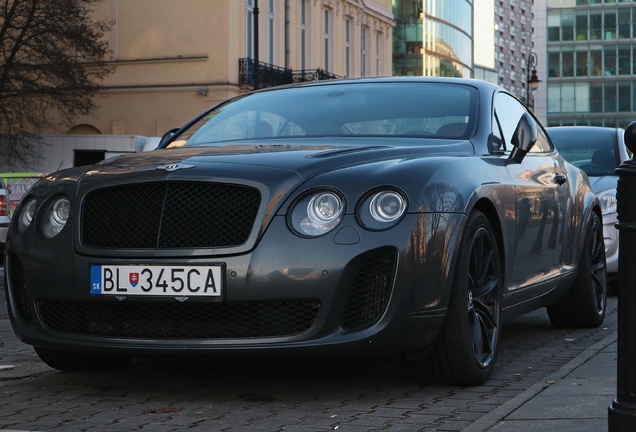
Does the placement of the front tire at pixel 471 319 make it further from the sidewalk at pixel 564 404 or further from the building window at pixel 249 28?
the building window at pixel 249 28

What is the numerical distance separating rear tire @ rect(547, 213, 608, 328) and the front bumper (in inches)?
115

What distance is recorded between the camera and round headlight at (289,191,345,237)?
499cm

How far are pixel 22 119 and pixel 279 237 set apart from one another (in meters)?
36.1

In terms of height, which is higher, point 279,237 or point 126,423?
point 279,237

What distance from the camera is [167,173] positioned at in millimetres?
5234

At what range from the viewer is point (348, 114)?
6539 mm

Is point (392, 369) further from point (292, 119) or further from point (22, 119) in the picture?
point (22, 119)

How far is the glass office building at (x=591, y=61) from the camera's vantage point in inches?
→ 3981

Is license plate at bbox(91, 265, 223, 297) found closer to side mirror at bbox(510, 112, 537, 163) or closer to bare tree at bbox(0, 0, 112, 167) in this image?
side mirror at bbox(510, 112, 537, 163)

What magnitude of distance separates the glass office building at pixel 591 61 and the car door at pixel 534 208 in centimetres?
9453

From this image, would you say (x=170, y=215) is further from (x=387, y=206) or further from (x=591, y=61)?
(x=591, y=61)

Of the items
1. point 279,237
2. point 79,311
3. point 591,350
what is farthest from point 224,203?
point 591,350

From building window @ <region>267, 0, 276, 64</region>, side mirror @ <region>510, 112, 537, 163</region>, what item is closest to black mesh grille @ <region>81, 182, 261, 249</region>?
side mirror @ <region>510, 112, 537, 163</region>

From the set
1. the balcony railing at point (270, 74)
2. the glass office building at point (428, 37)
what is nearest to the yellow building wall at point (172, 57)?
the balcony railing at point (270, 74)
